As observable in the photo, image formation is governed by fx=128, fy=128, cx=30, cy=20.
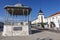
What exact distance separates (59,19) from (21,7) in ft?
123

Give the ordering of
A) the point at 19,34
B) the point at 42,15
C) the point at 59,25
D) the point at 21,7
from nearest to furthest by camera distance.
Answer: the point at 19,34 < the point at 21,7 < the point at 59,25 < the point at 42,15

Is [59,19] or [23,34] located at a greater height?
[59,19]

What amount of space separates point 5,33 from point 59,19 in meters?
39.3

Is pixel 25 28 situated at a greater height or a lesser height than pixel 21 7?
lesser

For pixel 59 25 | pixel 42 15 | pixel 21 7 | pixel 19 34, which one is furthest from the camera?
pixel 42 15

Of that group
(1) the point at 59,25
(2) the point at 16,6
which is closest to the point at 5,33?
(2) the point at 16,6

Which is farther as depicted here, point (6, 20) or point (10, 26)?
point (6, 20)

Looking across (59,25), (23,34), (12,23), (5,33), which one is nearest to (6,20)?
(12,23)

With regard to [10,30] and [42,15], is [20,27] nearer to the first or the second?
[10,30]

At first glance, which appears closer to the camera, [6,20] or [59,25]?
[6,20]

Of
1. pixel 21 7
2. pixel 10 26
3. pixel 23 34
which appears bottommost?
pixel 23 34

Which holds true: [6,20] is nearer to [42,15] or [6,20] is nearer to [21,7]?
[21,7]

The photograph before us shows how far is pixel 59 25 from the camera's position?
52.8 meters

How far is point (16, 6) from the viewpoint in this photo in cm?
1894
